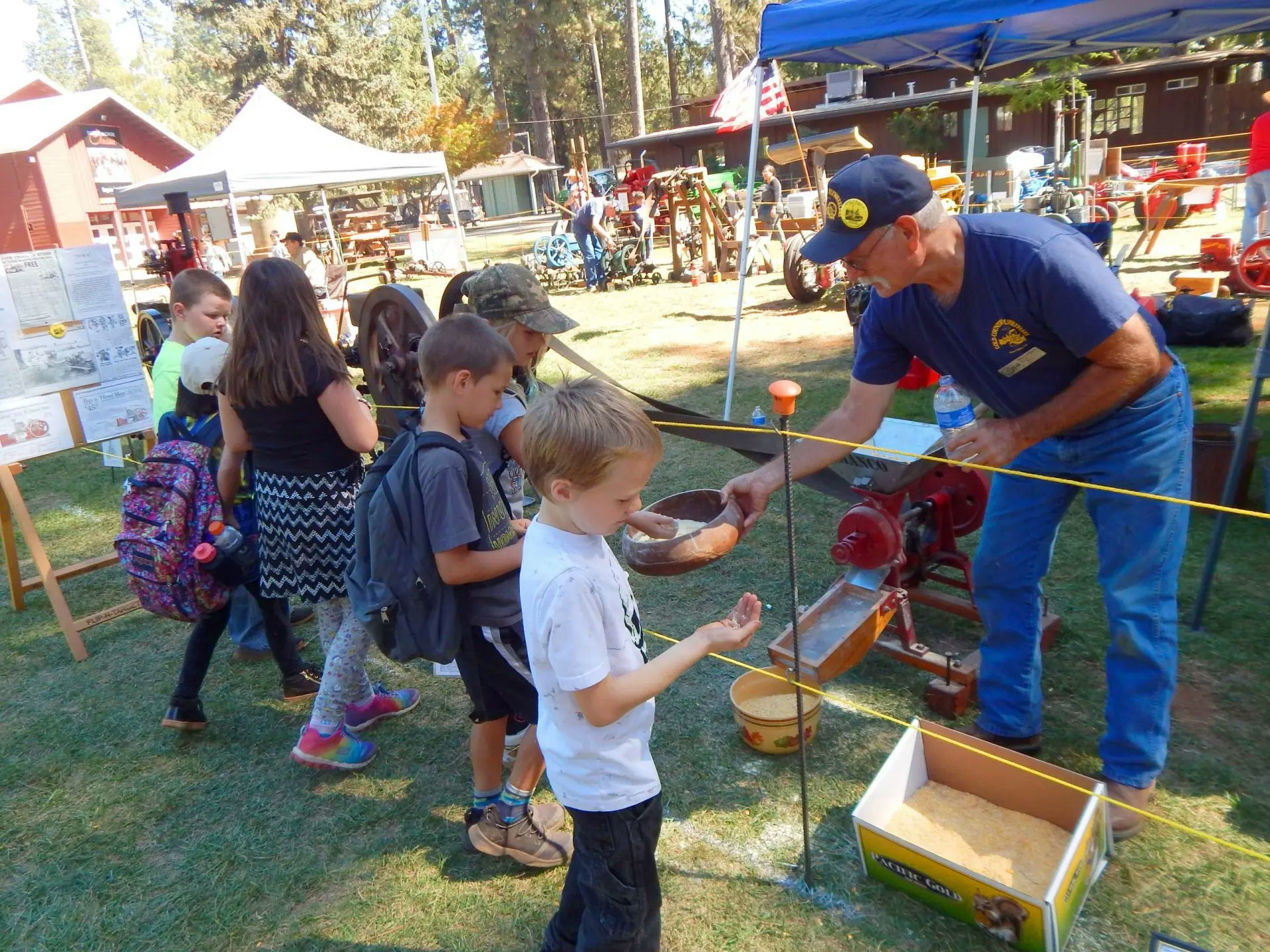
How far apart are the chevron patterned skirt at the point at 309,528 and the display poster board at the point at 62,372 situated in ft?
5.47

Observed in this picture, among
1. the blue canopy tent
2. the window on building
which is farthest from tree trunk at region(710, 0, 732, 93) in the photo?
the blue canopy tent

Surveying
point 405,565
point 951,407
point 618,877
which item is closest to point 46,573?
point 405,565

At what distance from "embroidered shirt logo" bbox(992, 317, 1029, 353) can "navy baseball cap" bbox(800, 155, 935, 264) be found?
353 mm

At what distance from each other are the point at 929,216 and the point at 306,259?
1246 cm

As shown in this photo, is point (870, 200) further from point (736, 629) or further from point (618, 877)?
point (618, 877)

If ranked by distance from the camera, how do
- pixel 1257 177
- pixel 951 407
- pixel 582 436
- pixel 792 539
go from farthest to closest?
pixel 1257 177, pixel 951 407, pixel 792 539, pixel 582 436

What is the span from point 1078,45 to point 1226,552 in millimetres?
4261

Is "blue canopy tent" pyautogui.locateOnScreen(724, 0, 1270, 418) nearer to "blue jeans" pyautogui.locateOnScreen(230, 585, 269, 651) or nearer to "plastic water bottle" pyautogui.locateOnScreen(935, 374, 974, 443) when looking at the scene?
"plastic water bottle" pyautogui.locateOnScreen(935, 374, 974, 443)

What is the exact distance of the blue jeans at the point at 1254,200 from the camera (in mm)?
6934

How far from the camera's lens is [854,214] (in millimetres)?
2051

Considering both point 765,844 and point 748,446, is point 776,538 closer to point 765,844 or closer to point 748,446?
point 748,446

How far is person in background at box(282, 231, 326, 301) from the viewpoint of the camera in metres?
12.1

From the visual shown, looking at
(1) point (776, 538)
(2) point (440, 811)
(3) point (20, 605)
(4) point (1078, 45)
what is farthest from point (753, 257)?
(2) point (440, 811)

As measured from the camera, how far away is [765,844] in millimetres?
2371
